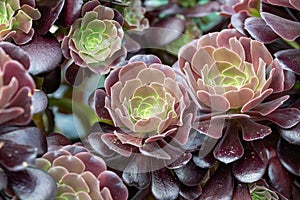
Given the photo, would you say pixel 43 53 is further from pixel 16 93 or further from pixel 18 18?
pixel 16 93

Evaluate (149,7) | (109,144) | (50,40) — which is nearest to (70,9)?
(50,40)

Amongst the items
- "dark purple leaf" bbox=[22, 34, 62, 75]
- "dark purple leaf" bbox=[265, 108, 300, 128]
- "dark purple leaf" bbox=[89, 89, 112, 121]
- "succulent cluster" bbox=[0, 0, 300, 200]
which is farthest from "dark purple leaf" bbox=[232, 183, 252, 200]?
"dark purple leaf" bbox=[22, 34, 62, 75]

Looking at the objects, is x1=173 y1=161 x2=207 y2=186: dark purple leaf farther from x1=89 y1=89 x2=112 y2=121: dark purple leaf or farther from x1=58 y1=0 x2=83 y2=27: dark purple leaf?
x1=58 y1=0 x2=83 y2=27: dark purple leaf

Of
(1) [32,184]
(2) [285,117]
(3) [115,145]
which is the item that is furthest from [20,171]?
(2) [285,117]

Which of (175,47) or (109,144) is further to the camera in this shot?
(175,47)

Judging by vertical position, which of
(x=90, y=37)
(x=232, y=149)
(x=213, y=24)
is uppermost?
(x=90, y=37)

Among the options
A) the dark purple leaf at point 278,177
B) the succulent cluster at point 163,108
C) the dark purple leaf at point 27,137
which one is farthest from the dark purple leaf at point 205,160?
the dark purple leaf at point 27,137

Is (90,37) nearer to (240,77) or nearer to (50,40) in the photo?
(50,40)
